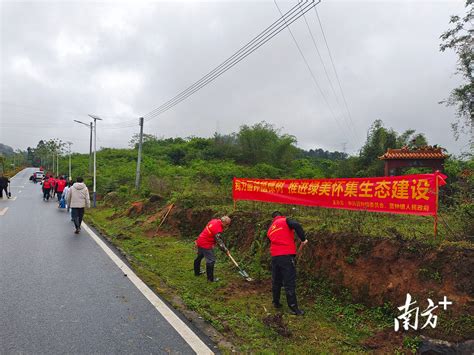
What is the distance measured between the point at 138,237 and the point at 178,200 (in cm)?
238

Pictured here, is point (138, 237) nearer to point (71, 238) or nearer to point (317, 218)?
point (71, 238)

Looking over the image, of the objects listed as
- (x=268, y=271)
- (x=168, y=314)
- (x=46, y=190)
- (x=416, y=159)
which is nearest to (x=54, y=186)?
(x=46, y=190)

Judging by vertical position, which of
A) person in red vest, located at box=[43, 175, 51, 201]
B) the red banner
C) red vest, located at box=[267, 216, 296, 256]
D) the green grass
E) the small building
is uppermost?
the small building

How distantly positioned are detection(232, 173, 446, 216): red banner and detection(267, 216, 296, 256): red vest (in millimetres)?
1986

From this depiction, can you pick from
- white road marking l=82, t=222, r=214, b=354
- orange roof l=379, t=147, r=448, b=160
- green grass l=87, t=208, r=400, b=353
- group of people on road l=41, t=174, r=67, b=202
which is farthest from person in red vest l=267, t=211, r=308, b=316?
group of people on road l=41, t=174, r=67, b=202

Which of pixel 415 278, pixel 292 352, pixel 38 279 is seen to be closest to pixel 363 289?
pixel 415 278

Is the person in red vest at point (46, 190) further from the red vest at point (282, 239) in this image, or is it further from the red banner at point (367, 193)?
the red vest at point (282, 239)

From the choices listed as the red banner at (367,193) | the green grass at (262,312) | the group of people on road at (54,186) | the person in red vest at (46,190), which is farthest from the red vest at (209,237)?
the person in red vest at (46,190)

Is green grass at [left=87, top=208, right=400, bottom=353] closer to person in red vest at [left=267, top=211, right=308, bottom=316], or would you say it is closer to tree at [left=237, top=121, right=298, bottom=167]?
person in red vest at [left=267, top=211, right=308, bottom=316]

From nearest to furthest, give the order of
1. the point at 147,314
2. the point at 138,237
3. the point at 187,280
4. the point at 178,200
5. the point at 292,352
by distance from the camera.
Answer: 1. the point at 292,352
2. the point at 147,314
3. the point at 187,280
4. the point at 138,237
5. the point at 178,200

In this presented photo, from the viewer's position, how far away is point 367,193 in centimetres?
682

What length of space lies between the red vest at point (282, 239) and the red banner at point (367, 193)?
6.52 feet

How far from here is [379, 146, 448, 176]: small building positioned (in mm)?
18234

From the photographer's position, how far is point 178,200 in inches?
518
